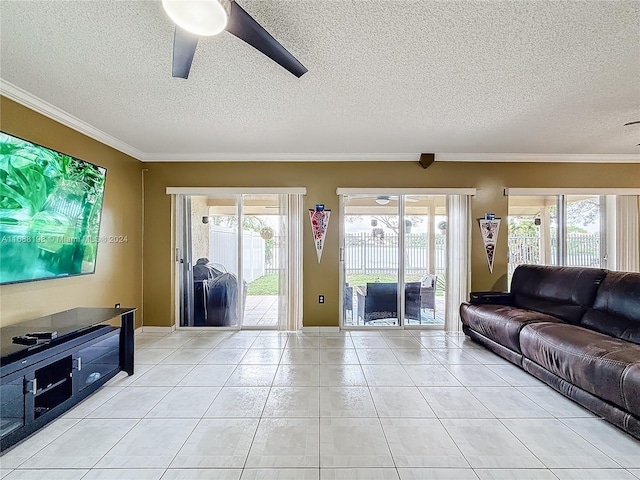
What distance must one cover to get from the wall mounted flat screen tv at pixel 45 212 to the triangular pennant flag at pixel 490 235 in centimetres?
487

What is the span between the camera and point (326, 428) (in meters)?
2.07

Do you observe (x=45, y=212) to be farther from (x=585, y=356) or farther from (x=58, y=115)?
(x=585, y=356)

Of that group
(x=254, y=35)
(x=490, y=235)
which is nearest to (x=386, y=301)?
(x=490, y=235)

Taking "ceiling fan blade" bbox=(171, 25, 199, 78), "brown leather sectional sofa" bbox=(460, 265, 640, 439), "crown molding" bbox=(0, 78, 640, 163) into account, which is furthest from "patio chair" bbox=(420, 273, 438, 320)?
"ceiling fan blade" bbox=(171, 25, 199, 78)

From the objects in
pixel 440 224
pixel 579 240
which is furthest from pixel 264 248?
pixel 579 240

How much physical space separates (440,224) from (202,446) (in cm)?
398

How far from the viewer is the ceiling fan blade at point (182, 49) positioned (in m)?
1.48

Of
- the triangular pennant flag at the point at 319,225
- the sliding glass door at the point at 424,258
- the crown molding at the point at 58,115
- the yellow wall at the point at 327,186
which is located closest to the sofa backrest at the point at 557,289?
the yellow wall at the point at 327,186

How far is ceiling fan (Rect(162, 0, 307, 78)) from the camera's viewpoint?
4.15ft

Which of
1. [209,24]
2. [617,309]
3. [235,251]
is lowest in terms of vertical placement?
[617,309]

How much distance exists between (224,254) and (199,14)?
3476mm

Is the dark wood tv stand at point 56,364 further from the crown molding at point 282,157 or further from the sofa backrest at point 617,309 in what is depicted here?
the sofa backrest at point 617,309

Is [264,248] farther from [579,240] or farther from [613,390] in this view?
[579,240]

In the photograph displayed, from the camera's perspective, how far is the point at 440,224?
454 centimetres
